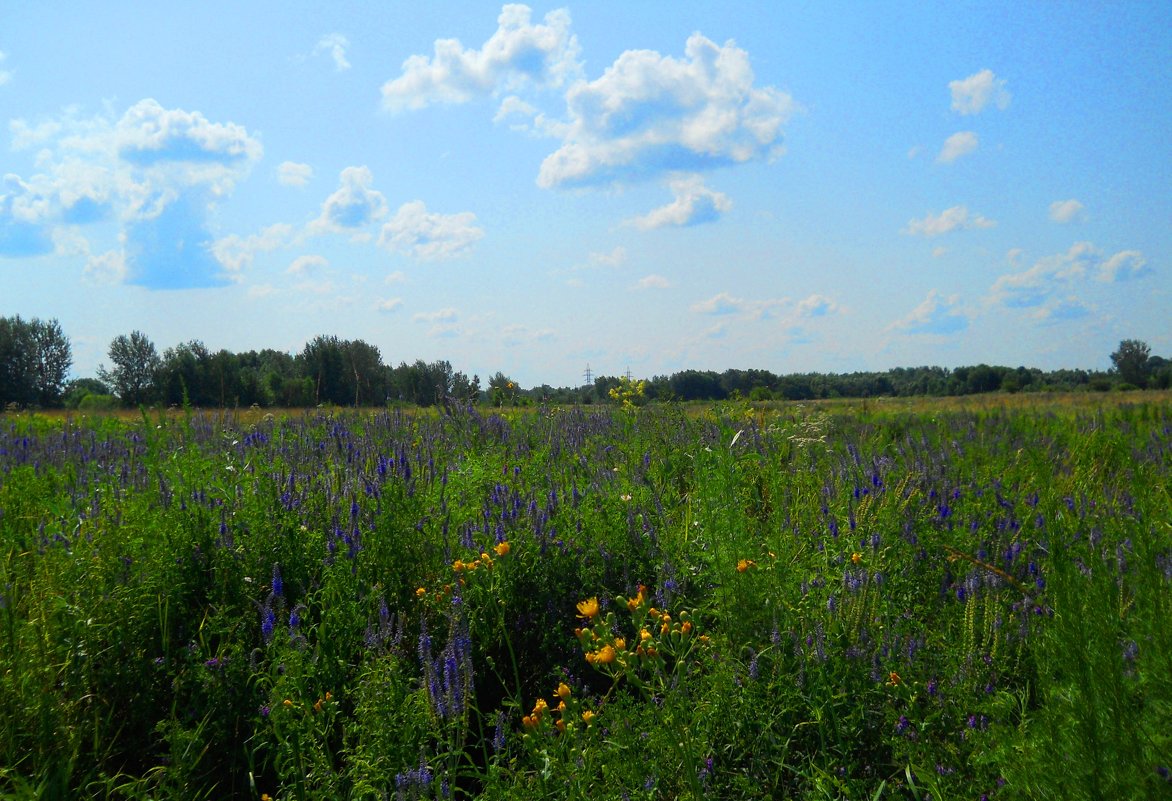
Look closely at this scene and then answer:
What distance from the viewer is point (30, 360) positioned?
4688cm

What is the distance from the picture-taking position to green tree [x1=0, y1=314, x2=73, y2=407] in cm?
4217

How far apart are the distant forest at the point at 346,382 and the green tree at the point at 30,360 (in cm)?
7

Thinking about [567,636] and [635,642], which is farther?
[567,636]

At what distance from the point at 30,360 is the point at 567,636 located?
185ft

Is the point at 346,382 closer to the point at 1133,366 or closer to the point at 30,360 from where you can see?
the point at 1133,366

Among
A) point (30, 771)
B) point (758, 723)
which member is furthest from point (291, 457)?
point (758, 723)

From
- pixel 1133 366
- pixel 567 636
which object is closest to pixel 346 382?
pixel 567 636

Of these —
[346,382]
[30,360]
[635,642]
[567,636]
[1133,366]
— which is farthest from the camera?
[30,360]

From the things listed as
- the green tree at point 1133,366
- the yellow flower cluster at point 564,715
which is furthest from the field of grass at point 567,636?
the green tree at point 1133,366

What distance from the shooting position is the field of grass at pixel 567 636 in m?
2.08

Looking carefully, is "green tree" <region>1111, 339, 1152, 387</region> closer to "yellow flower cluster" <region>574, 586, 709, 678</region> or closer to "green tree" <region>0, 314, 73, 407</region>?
"yellow flower cluster" <region>574, 586, 709, 678</region>

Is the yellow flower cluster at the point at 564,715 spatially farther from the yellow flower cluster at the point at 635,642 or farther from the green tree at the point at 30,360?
the green tree at the point at 30,360

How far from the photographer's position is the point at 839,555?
11.0ft

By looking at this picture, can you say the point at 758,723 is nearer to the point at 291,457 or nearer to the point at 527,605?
the point at 527,605
